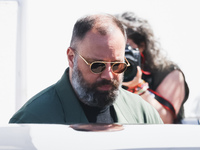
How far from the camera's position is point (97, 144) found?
117 cm

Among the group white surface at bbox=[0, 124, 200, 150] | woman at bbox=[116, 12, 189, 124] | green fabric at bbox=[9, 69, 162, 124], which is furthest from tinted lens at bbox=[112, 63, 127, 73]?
woman at bbox=[116, 12, 189, 124]

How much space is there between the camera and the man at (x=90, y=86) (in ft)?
6.16

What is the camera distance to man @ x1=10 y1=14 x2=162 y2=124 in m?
1.88

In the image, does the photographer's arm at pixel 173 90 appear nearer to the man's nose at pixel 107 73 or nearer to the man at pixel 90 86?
the man at pixel 90 86

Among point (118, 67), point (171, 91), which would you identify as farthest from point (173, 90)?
point (118, 67)

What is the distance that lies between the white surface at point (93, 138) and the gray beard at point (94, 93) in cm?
66

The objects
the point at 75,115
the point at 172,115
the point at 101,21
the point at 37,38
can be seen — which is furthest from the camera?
the point at 172,115

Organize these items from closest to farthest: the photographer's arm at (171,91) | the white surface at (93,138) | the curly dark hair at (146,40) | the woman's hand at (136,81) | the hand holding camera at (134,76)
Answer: the white surface at (93,138) → the hand holding camera at (134,76) → the woman's hand at (136,81) → the photographer's arm at (171,91) → the curly dark hair at (146,40)

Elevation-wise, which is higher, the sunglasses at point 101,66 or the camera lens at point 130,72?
the sunglasses at point 101,66

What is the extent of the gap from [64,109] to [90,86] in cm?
19

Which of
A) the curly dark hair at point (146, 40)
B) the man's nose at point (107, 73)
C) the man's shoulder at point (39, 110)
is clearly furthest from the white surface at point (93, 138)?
the curly dark hair at point (146, 40)

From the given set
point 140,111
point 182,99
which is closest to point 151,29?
point 182,99

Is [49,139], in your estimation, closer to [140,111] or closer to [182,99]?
[140,111]

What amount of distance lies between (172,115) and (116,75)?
6.41 feet
